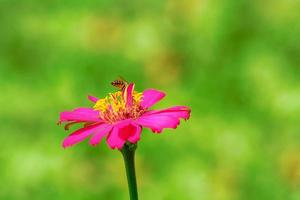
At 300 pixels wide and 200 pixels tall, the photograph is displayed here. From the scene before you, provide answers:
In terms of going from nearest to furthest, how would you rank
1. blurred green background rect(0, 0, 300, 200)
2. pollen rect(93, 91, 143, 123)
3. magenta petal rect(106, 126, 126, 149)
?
1. magenta petal rect(106, 126, 126, 149)
2. pollen rect(93, 91, 143, 123)
3. blurred green background rect(0, 0, 300, 200)

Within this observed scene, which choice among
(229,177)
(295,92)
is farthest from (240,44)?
(229,177)

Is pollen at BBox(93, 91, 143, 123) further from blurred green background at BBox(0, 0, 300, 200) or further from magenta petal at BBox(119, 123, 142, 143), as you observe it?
blurred green background at BBox(0, 0, 300, 200)

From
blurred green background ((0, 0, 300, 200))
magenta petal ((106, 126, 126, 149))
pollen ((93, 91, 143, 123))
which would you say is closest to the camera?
magenta petal ((106, 126, 126, 149))

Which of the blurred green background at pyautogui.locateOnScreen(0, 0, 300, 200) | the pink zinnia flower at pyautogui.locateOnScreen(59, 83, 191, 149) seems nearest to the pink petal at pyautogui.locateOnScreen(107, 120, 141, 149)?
the pink zinnia flower at pyautogui.locateOnScreen(59, 83, 191, 149)

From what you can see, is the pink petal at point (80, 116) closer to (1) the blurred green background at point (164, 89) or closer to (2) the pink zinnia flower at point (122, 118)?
(2) the pink zinnia flower at point (122, 118)

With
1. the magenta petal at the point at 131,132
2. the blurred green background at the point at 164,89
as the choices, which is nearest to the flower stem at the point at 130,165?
the magenta petal at the point at 131,132

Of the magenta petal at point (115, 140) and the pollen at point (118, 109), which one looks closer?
the magenta petal at point (115, 140)

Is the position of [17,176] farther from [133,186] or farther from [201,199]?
[133,186]
